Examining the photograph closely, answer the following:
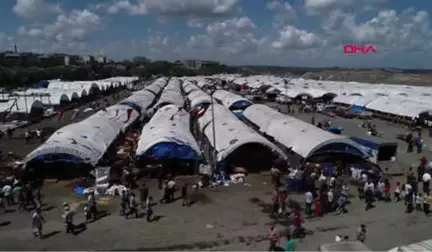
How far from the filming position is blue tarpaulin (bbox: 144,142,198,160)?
26.0m

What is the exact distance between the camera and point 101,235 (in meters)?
17.2

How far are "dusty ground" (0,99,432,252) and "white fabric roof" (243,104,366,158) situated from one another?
5.64 meters

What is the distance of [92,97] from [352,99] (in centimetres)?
4947

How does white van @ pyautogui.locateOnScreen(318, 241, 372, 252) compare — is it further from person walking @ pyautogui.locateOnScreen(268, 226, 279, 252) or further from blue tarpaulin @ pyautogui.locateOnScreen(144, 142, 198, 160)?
blue tarpaulin @ pyautogui.locateOnScreen(144, 142, 198, 160)

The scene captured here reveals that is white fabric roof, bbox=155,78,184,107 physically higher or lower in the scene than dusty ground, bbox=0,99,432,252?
higher

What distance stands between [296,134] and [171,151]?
9.63m

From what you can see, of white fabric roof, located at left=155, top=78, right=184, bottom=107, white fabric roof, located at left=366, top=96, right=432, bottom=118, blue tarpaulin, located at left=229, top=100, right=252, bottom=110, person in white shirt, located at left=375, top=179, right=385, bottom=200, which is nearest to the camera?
person in white shirt, located at left=375, top=179, right=385, bottom=200

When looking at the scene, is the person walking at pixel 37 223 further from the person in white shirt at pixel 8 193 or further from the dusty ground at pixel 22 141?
the dusty ground at pixel 22 141

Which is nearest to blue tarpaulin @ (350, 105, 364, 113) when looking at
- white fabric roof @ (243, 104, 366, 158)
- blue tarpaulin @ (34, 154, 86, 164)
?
white fabric roof @ (243, 104, 366, 158)

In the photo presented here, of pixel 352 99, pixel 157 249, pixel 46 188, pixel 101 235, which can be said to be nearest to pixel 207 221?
pixel 157 249

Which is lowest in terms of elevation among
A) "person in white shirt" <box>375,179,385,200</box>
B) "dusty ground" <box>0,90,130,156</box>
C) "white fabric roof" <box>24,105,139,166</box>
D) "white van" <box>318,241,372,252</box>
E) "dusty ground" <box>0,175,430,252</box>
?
"dusty ground" <box>0,175,430,252</box>

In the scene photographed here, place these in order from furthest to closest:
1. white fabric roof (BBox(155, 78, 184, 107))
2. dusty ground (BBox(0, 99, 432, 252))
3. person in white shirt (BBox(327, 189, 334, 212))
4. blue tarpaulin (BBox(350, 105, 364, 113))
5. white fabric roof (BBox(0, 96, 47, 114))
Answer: blue tarpaulin (BBox(350, 105, 364, 113)) < white fabric roof (BBox(155, 78, 184, 107)) < white fabric roof (BBox(0, 96, 47, 114)) < person in white shirt (BBox(327, 189, 334, 212)) < dusty ground (BBox(0, 99, 432, 252))

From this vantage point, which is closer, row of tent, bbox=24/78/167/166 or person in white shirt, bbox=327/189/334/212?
person in white shirt, bbox=327/189/334/212

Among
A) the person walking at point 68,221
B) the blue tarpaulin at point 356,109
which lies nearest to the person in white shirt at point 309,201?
the person walking at point 68,221
